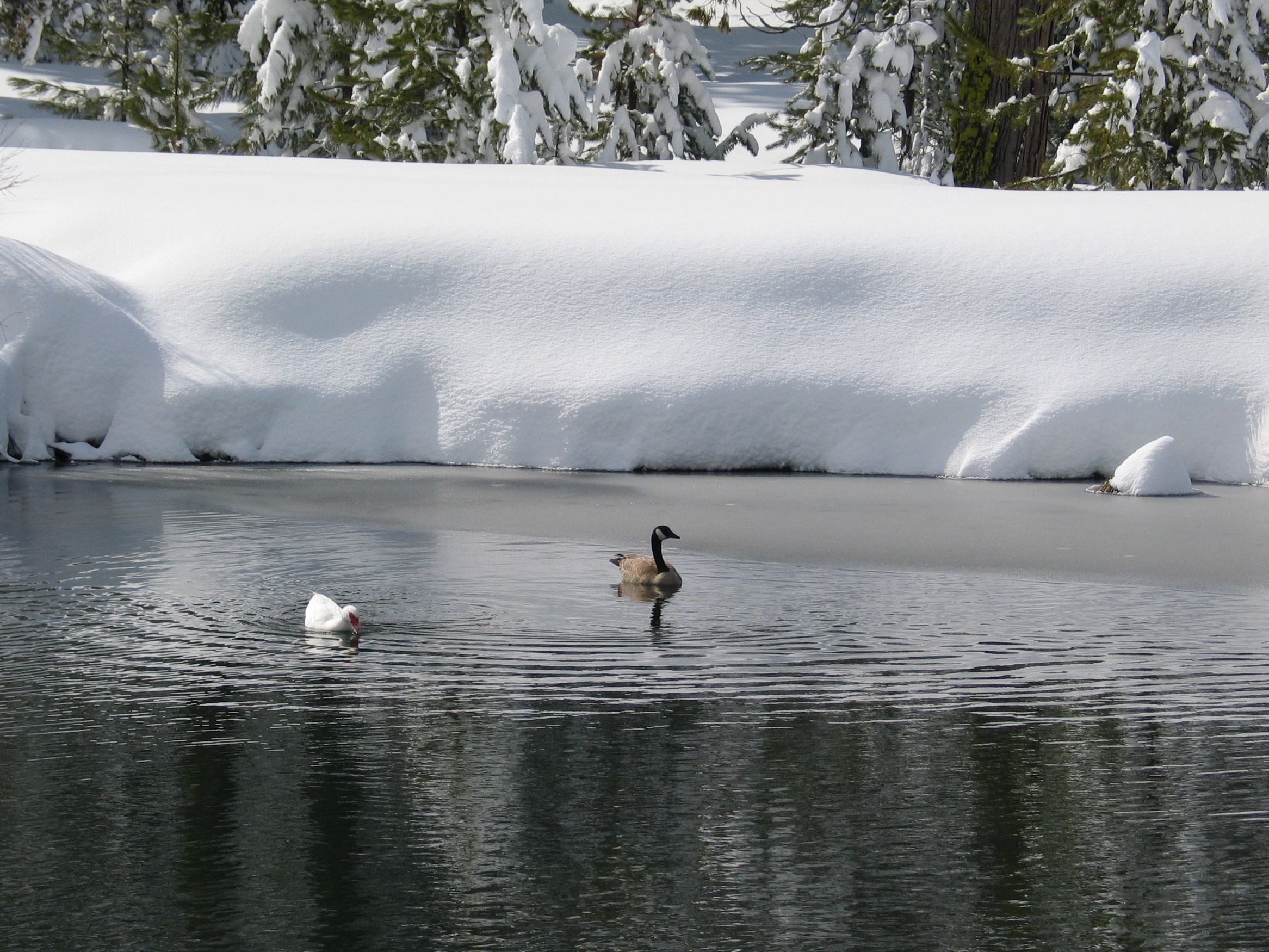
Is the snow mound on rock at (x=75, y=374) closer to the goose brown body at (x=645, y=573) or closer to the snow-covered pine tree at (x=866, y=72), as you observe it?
the goose brown body at (x=645, y=573)

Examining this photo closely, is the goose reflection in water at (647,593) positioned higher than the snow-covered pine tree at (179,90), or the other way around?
the snow-covered pine tree at (179,90)

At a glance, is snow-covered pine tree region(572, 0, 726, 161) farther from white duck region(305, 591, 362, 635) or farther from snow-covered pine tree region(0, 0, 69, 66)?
white duck region(305, 591, 362, 635)

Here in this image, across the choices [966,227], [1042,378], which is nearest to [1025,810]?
[1042,378]

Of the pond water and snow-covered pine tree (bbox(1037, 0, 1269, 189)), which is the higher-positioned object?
snow-covered pine tree (bbox(1037, 0, 1269, 189))

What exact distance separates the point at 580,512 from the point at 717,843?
9.27 metres

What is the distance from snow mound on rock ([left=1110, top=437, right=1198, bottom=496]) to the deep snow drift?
130 centimetres

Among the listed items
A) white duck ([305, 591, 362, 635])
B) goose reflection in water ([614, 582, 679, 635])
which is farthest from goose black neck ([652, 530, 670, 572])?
white duck ([305, 591, 362, 635])

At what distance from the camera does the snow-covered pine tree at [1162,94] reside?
26141mm

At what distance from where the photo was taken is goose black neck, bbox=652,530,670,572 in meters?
11.2

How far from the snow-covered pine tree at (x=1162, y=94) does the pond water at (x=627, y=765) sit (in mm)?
17310

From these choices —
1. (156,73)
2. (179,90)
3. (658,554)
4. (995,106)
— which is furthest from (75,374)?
(156,73)

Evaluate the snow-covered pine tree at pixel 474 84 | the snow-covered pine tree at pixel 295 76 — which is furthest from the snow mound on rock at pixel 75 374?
the snow-covered pine tree at pixel 295 76

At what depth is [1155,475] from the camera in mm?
17406

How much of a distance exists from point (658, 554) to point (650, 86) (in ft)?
88.2
